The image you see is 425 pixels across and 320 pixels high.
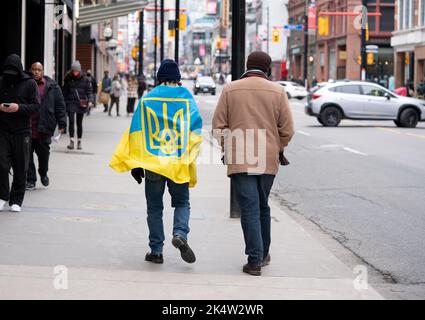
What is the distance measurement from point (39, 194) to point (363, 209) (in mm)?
4365

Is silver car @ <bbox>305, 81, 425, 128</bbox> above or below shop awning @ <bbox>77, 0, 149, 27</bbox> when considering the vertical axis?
below

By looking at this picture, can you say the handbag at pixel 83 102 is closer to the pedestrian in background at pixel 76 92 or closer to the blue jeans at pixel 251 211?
the pedestrian in background at pixel 76 92

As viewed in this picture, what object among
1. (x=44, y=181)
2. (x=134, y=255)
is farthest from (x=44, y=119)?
(x=134, y=255)

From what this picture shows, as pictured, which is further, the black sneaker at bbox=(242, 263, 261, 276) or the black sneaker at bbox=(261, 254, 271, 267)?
the black sneaker at bbox=(261, 254, 271, 267)

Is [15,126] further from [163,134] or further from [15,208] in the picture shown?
[163,134]

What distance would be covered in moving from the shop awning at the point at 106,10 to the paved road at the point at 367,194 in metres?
7.82

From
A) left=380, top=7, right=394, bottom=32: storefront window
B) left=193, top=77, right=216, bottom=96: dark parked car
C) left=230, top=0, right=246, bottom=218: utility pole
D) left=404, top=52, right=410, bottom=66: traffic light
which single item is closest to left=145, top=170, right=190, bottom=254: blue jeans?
left=230, top=0, right=246, bottom=218: utility pole

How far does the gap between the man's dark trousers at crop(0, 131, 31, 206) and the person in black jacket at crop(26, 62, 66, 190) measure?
189 cm

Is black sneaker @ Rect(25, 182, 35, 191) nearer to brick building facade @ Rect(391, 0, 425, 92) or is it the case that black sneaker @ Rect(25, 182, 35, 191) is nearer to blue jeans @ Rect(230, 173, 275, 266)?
blue jeans @ Rect(230, 173, 275, 266)

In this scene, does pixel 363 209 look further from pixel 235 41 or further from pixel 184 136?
pixel 184 136

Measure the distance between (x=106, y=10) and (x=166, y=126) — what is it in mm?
23028

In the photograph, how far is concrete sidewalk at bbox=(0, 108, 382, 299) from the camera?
7289mm

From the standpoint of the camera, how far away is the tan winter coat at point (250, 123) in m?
8.14

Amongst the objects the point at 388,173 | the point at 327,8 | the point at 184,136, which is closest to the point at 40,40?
the point at 388,173
